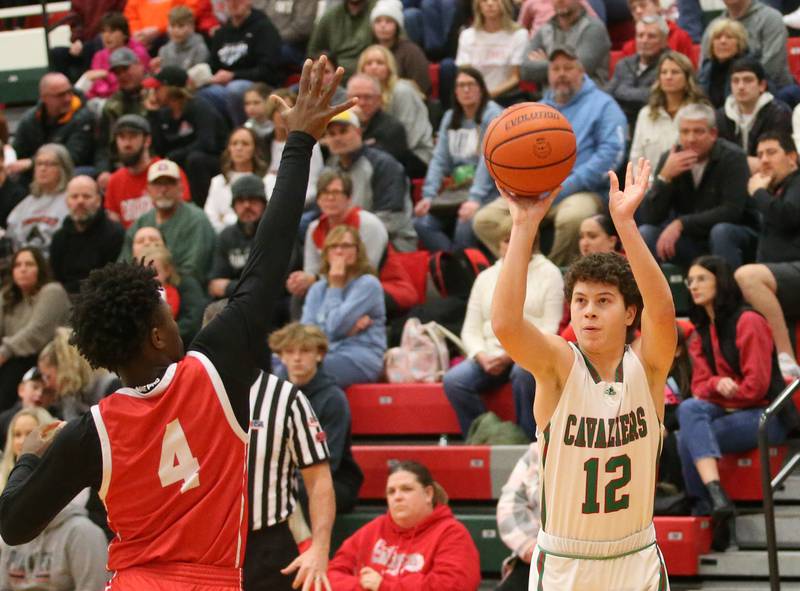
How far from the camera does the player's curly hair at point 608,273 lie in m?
4.77

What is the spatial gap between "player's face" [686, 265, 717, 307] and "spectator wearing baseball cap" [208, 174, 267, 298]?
340 centimetres

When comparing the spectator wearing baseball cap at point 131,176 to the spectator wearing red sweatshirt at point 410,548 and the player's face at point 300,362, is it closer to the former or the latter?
the player's face at point 300,362

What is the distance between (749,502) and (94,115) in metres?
7.27

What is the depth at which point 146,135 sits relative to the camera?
37.3ft

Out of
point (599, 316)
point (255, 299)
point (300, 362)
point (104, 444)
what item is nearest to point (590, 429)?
point (599, 316)

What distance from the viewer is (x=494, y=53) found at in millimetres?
11297

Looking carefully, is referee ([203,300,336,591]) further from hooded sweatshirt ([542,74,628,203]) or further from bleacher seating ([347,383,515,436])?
hooded sweatshirt ([542,74,628,203])

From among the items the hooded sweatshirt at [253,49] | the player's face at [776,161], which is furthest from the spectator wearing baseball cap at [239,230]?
the player's face at [776,161]

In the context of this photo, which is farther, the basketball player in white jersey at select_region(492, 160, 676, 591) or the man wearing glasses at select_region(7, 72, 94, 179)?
the man wearing glasses at select_region(7, 72, 94, 179)

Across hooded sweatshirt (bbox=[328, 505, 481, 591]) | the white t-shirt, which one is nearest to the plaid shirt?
hooded sweatshirt (bbox=[328, 505, 481, 591])

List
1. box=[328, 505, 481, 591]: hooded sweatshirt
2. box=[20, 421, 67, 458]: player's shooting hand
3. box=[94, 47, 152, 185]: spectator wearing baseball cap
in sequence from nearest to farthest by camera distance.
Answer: box=[20, 421, 67, 458]: player's shooting hand, box=[328, 505, 481, 591]: hooded sweatshirt, box=[94, 47, 152, 185]: spectator wearing baseball cap

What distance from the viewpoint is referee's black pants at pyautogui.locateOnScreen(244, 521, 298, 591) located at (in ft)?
19.8

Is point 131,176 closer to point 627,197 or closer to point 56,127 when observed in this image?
point 56,127

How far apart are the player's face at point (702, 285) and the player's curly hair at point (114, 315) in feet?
15.8
